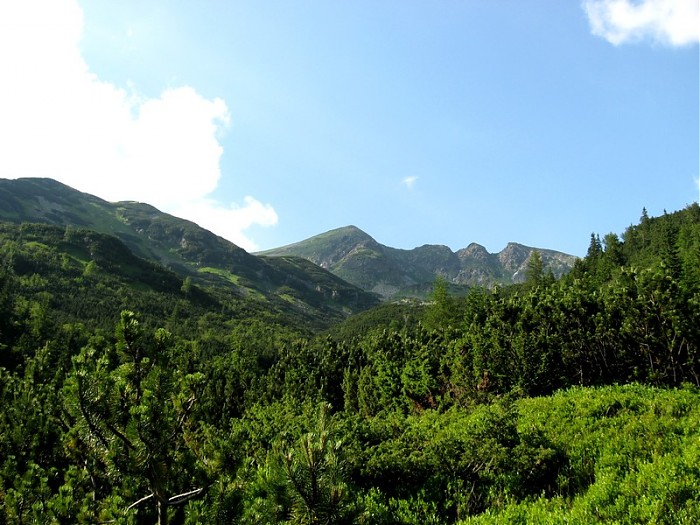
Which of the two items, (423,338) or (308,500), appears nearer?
(308,500)

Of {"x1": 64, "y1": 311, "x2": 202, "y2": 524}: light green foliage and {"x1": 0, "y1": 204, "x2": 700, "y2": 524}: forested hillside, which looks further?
{"x1": 0, "y1": 204, "x2": 700, "y2": 524}: forested hillside

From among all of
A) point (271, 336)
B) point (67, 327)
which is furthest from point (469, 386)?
point (271, 336)

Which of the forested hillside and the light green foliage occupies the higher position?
the light green foliage

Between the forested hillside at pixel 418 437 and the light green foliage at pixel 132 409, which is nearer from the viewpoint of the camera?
the light green foliage at pixel 132 409

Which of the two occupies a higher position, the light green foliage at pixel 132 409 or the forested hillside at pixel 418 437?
the light green foliage at pixel 132 409

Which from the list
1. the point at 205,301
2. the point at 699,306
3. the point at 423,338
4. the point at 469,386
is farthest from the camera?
the point at 205,301

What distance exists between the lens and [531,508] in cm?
1058

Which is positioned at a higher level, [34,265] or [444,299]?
[34,265]

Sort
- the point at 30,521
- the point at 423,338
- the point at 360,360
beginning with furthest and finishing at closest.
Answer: the point at 360,360, the point at 423,338, the point at 30,521

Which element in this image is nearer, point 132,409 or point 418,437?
point 132,409

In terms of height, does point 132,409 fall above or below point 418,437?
above

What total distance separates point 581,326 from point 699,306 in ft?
25.5

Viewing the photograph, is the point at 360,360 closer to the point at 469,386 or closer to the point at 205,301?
the point at 469,386

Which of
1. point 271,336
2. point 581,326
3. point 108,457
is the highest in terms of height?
point 108,457
